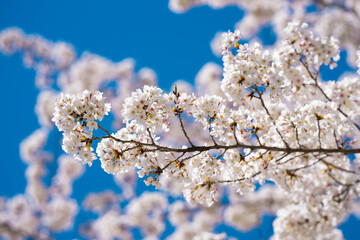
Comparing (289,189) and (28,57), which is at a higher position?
(28,57)

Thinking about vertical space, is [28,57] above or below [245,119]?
above

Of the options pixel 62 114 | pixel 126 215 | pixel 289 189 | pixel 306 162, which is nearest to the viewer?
pixel 62 114

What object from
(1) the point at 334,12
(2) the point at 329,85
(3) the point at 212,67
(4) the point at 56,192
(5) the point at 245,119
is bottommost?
(5) the point at 245,119

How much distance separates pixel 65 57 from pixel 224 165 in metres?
13.5

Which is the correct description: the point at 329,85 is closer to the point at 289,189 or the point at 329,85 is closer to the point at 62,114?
the point at 289,189

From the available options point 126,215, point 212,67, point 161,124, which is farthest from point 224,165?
point 212,67

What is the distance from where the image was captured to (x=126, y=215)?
13.4m

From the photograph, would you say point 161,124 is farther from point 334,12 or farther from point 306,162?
point 334,12

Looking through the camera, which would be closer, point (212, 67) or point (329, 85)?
point (329, 85)

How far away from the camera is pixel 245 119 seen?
394 cm

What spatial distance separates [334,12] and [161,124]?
1149 cm

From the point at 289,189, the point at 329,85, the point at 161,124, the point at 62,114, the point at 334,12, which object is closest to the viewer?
the point at 62,114

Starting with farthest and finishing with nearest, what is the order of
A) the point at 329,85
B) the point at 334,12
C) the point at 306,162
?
the point at 334,12 → the point at 306,162 → the point at 329,85

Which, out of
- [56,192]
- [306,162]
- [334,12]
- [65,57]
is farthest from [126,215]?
[334,12]
